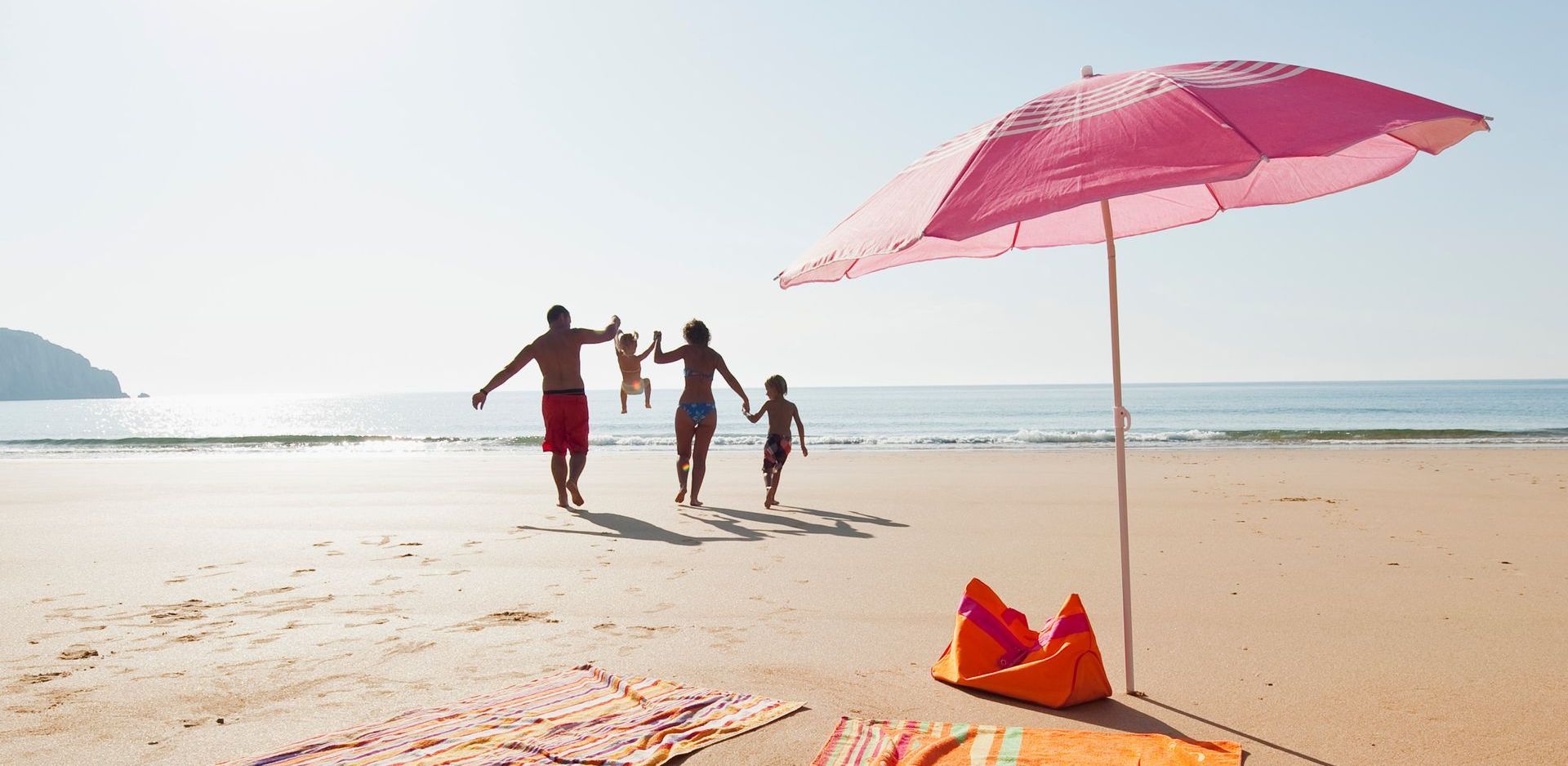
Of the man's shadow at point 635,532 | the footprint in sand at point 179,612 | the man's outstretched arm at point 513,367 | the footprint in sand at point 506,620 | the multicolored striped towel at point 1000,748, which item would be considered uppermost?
the man's outstretched arm at point 513,367

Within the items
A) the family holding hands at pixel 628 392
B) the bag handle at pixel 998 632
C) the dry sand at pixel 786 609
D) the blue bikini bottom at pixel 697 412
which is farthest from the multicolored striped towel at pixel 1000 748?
the blue bikini bottom at pixel 697 412

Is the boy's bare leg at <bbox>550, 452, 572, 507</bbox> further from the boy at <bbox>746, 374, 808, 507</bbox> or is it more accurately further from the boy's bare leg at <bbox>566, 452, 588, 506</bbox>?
the boy at <bbox>746, 374, 808, 507</bbox>

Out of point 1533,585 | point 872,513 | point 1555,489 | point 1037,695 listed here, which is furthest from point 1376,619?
point 1555,489

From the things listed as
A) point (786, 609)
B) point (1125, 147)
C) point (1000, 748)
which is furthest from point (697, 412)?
point (1125, 147)

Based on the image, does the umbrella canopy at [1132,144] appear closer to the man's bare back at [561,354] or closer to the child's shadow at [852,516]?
the child's shadow at [852,516]

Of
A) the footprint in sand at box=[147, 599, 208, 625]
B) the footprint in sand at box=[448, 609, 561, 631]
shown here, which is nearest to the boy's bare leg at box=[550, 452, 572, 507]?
the footprint in sand at box=[147, 599, 208, 625]

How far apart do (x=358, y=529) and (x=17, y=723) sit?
483 cm

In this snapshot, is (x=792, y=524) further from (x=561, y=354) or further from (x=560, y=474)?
(x=561, y=354)

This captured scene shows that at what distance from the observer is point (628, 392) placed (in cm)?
979

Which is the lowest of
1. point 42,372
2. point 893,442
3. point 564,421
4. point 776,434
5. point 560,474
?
point 893,442

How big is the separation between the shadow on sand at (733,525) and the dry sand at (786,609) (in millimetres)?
55

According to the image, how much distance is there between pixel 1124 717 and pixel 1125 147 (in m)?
1.94

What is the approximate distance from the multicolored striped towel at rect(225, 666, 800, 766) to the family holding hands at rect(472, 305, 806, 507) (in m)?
5.37

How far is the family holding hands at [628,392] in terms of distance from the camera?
8.91 m
